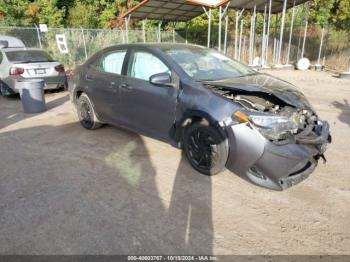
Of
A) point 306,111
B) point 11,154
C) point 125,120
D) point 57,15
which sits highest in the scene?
point 57,15

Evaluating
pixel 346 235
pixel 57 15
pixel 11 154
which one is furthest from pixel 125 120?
pixel 57 15

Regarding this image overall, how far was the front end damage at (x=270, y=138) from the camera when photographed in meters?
3.30

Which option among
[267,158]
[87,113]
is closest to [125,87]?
[87,113]

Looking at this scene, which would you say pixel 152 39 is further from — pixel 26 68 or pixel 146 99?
pixel 146 99

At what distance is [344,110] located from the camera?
7.50 m

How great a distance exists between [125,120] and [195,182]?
1758 mm

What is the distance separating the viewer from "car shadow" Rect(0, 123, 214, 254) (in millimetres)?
2732

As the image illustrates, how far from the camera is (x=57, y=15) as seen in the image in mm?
25047

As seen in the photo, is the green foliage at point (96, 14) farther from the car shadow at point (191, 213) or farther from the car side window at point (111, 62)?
the car shadow at point (191, 213)

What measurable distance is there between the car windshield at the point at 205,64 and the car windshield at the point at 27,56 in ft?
21.0

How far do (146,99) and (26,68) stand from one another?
20.1 feet

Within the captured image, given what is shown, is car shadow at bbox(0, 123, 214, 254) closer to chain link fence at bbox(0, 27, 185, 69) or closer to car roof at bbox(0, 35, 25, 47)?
car roof at bbox(0, 35, 25, 47)

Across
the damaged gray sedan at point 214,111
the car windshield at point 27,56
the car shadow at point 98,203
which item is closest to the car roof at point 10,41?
the car windshield at point 27,56

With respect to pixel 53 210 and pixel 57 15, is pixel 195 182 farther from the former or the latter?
pixel 57 15
